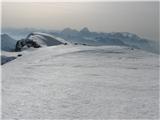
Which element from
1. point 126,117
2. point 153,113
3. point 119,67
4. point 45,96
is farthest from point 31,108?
point 119,67

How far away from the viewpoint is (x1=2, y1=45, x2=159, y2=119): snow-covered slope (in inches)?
273

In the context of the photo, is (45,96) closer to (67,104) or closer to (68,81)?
(67,104)

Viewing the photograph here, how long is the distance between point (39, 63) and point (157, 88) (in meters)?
6.84

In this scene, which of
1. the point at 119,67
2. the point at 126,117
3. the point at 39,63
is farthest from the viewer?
the point at 39,63

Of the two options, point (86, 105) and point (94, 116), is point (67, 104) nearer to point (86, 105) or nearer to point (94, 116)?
point (86, 105)

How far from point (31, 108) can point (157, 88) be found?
4119mm

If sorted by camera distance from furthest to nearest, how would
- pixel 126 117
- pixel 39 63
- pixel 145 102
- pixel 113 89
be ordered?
pixel 39 63 → pixel 113 89 → pixel 145 102 → pixel 126 117

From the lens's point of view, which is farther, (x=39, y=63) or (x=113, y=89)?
(x=39, y=63)

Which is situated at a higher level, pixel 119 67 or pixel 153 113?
pixel 153 113

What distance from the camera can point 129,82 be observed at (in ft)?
33.9

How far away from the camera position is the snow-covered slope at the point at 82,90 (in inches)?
273

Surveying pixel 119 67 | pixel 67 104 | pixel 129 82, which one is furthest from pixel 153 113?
pixel 119 67

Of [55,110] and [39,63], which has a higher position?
[55,110]

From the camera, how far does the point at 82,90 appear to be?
29.6 ft
